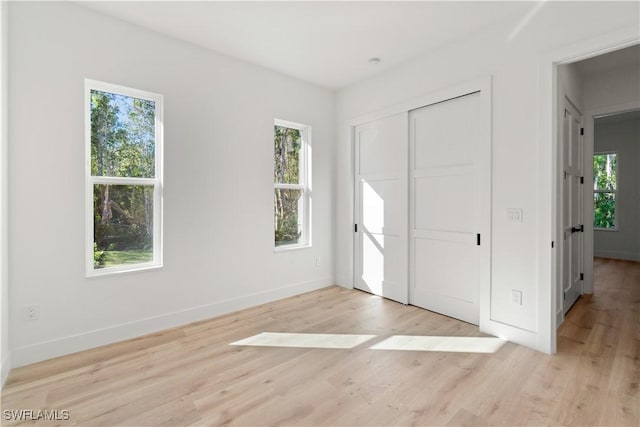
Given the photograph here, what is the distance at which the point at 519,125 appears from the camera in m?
2.71

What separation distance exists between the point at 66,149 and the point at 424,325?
138 inches

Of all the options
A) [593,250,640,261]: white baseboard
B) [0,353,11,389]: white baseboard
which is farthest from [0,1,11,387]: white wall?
[593,250,640,261]: white baseboard

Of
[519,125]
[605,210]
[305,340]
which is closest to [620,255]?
[605,210]

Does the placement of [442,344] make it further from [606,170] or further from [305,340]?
[606,170]

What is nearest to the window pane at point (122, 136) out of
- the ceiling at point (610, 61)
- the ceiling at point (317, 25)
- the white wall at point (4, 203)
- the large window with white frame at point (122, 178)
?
the large window with white frame at point (122, 178)

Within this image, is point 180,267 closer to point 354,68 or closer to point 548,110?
point 354,68

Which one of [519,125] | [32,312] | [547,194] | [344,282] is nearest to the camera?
[32,312]

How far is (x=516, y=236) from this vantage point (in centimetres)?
274

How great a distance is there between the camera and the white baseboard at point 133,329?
7.98ft

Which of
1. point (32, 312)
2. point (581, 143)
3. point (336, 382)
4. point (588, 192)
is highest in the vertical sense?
point (581, 143)

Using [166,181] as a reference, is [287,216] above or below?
below

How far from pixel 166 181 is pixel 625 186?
8.59 meters

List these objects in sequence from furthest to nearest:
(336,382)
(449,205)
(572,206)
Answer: (572,206) → (449,205) → (336,382)

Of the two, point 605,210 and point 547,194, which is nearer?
point 547,194
